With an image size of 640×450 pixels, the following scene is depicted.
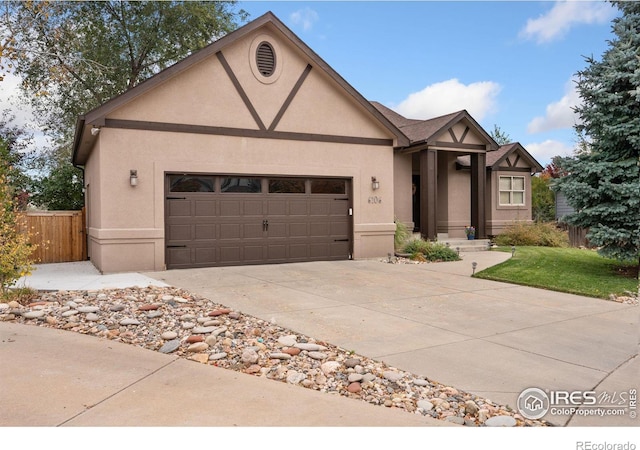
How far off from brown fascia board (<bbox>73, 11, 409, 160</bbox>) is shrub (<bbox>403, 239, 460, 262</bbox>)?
3131 mm

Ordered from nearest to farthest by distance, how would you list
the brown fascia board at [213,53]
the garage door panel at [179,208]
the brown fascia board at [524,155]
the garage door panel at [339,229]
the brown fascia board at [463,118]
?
the brown fascia board at [213,53] → the garage door panel at [179,208] → the garage door panel at [339,229] → the brown fascia board at [463,118] → the brown fascia board at [524,155]

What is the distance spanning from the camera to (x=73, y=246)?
583 inches

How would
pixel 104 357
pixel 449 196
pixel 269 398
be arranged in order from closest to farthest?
pixel 269 398 → pixel 104 357 → pixel 449 196

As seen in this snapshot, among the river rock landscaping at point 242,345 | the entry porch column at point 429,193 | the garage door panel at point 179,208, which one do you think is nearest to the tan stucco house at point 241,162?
the garage door panel at point 179,208

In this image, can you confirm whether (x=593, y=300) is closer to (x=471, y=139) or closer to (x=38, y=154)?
(x=471, y=139)

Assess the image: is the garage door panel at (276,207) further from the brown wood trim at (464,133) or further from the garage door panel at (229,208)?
the brown wood trim at (464,133)

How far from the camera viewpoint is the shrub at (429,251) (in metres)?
14.2

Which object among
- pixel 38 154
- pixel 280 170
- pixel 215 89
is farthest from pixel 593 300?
pixel 38 154

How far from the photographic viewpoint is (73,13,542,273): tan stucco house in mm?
11250

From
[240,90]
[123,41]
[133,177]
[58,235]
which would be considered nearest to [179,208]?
[133,177]

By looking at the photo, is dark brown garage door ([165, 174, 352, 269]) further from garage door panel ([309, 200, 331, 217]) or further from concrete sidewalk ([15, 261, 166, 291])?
concrete sidewalk ([15, 261, 166, 291])

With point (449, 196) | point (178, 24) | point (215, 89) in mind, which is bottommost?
point (449, 196)

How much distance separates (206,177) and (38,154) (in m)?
16.4

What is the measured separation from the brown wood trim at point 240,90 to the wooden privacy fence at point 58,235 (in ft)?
21.8
